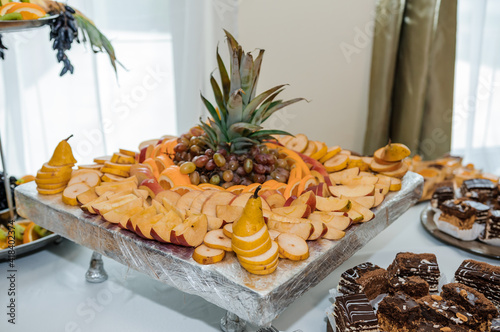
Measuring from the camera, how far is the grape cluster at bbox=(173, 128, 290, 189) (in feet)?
4.11

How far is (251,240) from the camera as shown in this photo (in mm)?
893

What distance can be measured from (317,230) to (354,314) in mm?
200

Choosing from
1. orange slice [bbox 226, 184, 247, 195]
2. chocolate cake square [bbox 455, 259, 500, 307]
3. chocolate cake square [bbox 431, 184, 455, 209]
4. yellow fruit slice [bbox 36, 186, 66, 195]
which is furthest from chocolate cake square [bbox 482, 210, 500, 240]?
yellow fruit slice [bbox 36, 186, 66, 195]

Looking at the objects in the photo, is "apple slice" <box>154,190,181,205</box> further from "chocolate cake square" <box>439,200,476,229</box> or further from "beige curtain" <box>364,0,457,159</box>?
"beige curtain" <box>364,0,457,159</box>

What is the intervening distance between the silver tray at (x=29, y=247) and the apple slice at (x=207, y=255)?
610mm

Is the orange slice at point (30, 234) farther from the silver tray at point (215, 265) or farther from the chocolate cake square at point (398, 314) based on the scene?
the chocolate cake square at point (398, 314)

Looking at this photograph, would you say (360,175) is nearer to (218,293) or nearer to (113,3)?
(218,293)

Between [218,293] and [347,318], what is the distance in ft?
0.86

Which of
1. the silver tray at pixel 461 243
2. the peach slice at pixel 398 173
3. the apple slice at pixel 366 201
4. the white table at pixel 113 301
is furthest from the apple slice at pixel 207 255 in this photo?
the silver tray at pixel 461 243

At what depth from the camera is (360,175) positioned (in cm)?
138

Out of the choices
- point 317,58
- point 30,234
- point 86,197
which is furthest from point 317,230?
point 317,58

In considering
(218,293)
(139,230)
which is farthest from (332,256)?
(139,230)

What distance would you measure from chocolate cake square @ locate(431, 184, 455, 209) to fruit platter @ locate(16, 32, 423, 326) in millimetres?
220

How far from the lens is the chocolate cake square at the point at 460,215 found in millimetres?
1419
